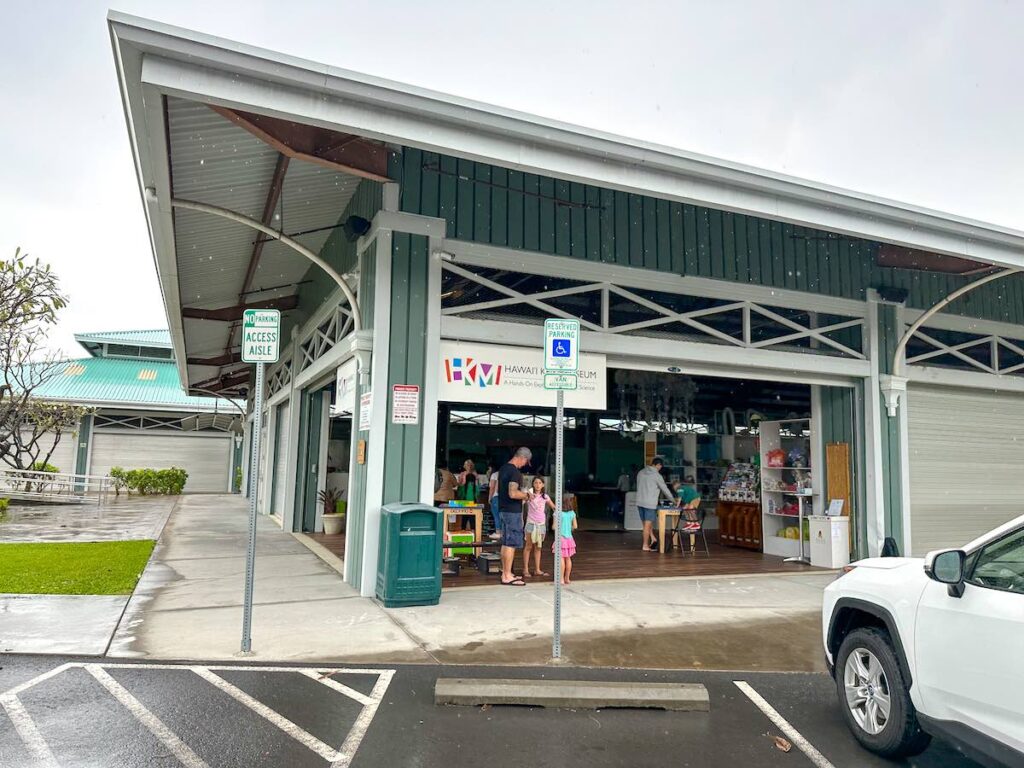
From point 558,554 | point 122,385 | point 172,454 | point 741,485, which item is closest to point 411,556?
point 558,554

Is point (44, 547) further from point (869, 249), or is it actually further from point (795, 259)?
point (869, 249)

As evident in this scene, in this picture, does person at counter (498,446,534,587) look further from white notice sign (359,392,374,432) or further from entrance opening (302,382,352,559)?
entrance opening (302,382,352,559)

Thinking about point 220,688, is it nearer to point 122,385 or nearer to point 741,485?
point 741,485

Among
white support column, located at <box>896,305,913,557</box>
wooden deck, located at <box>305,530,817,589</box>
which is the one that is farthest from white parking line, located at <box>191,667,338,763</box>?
white support column, located at <box>896,305,913,557</box>

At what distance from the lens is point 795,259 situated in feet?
35.1

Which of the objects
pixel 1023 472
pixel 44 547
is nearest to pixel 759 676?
pixel 1023 472

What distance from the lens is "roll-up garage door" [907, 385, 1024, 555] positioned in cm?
1121

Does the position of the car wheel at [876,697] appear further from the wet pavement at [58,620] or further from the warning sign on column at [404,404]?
the wet pavement at [58,620]

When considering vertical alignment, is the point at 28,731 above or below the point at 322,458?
below

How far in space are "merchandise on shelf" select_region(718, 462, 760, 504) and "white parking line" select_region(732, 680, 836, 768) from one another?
7954 mm

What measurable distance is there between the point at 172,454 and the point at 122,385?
3936 millimetres

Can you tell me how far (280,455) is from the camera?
1731 centimetres

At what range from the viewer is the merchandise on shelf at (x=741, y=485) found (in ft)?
41.9

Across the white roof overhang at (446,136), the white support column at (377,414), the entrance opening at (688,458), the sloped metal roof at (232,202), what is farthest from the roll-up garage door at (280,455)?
the white roof overhang at (446,136)
